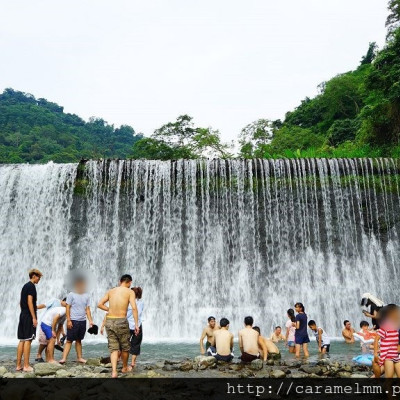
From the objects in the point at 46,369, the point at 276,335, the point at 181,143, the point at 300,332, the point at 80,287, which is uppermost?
the point at 181,143

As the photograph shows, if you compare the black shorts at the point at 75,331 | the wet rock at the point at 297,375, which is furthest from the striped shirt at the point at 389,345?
the black shorts at the point at 75,331

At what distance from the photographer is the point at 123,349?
6.06m

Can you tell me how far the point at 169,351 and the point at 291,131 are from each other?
90.8ft

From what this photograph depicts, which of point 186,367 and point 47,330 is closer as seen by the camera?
point 186,367

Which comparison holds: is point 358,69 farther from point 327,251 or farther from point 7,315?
point 7,315

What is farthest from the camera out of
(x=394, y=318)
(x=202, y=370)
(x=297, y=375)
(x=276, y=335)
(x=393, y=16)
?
(x=393, y=16)

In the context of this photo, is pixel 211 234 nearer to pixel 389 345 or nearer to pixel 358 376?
pixel 358 376

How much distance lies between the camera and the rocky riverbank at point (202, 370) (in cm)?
610

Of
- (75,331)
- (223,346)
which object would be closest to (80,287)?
(75,331)

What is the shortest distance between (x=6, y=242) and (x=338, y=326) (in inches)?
495

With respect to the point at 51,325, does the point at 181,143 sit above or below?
above

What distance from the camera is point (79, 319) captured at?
711 centimetres

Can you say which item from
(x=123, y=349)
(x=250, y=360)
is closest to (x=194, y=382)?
(x=123, y=349)

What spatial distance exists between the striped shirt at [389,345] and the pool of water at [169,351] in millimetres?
3374
